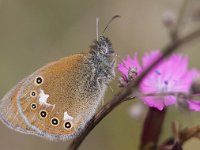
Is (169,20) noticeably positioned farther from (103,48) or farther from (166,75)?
(103,48)

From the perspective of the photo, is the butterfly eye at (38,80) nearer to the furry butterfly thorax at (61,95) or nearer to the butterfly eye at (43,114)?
the furry butterfly thorax at (61,95)

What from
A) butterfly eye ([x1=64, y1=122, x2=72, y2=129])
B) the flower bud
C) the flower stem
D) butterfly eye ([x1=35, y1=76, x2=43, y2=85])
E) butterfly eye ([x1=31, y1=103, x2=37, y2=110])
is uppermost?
the flower bud

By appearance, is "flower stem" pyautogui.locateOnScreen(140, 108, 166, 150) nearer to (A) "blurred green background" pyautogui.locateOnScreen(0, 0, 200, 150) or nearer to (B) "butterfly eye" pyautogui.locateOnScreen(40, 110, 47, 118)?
(B) "butterfly eye" pyautogui.locateOnScreen(40, 110, 47, 118)

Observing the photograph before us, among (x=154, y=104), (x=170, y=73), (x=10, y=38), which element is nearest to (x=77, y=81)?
(x=170, y=73)

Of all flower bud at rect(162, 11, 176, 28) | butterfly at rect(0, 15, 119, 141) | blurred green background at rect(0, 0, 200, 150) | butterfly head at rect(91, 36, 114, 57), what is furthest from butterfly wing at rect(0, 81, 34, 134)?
blurred green background at rect(0, 0, 200, 150)

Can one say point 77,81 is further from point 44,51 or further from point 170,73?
point 44,51

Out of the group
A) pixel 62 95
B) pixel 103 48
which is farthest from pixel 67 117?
pixel 103 48

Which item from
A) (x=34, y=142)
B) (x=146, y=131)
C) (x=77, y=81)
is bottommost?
(x=34, y=142)
